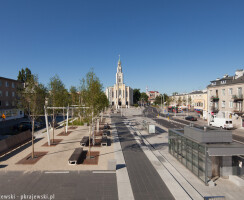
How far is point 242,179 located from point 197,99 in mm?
66650

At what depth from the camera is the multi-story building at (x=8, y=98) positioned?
42.2 metres

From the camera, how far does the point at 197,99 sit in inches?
2778

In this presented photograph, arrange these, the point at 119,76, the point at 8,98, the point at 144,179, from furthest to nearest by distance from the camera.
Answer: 1. the point at 119,76
2. the point at 8,98
3. the point at 144,179

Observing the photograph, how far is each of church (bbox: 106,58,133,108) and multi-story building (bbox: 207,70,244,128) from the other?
234 feet

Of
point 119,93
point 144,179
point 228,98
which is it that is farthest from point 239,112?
point 119,93

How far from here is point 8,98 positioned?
44406 mm

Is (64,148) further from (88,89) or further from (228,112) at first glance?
(228,112)

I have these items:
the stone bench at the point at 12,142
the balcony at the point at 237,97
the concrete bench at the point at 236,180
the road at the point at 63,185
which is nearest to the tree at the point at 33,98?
the stone bench at the point at 12,142

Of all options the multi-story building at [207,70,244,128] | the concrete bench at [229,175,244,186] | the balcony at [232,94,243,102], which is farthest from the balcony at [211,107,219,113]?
the concrete bench at [229,175,244,186]

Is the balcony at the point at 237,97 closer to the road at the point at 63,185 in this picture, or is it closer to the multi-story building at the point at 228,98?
the multi-story building at the point at 228,98

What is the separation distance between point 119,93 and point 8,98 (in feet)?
236

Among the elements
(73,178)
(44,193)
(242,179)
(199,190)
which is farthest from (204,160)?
(44,193)

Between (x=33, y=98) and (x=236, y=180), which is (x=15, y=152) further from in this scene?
(x=236, y=180)

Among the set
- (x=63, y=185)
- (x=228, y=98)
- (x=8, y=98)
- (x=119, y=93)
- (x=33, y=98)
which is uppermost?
(x=119, y=93)
